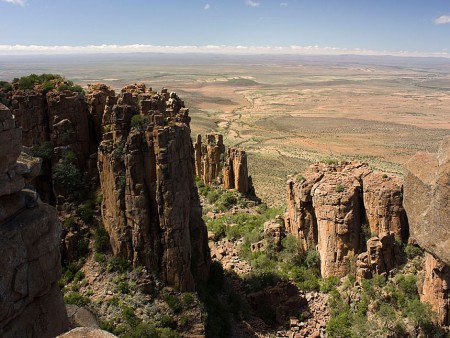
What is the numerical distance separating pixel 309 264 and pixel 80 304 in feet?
58.7

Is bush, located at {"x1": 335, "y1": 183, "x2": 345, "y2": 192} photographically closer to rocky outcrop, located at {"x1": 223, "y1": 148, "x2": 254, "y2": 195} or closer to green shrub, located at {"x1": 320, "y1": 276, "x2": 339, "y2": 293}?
green shrub, located at {"x1": 320, "y1": 276, "x2": 339, "y2": 293}

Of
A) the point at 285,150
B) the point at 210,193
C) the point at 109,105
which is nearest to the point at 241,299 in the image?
the point at 109,105

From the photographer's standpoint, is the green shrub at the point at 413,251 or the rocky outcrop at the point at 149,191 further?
the green shrub at the point at 413,251

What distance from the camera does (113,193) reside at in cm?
2494

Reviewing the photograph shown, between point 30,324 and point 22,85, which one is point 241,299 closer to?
point 30,324

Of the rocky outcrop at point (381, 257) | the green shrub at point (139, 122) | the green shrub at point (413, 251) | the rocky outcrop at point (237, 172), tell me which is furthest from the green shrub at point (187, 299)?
the rocky outcrop at point (237, 172)

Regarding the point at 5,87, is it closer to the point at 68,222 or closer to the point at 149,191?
the point at 68,222

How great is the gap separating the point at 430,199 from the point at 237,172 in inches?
1618

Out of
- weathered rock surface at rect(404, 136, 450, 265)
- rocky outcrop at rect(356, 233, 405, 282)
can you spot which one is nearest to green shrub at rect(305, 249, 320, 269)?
rocky outcrop at rect(356, 233, 405, 282)

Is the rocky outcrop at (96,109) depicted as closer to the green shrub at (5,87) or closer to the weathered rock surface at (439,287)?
the green shrub at (5,87)

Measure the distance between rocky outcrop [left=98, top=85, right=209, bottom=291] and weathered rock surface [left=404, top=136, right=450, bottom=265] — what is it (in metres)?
13.9

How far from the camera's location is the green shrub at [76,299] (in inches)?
865

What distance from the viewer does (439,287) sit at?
78.3 ft

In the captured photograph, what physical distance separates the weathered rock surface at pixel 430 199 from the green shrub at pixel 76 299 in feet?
57.2
